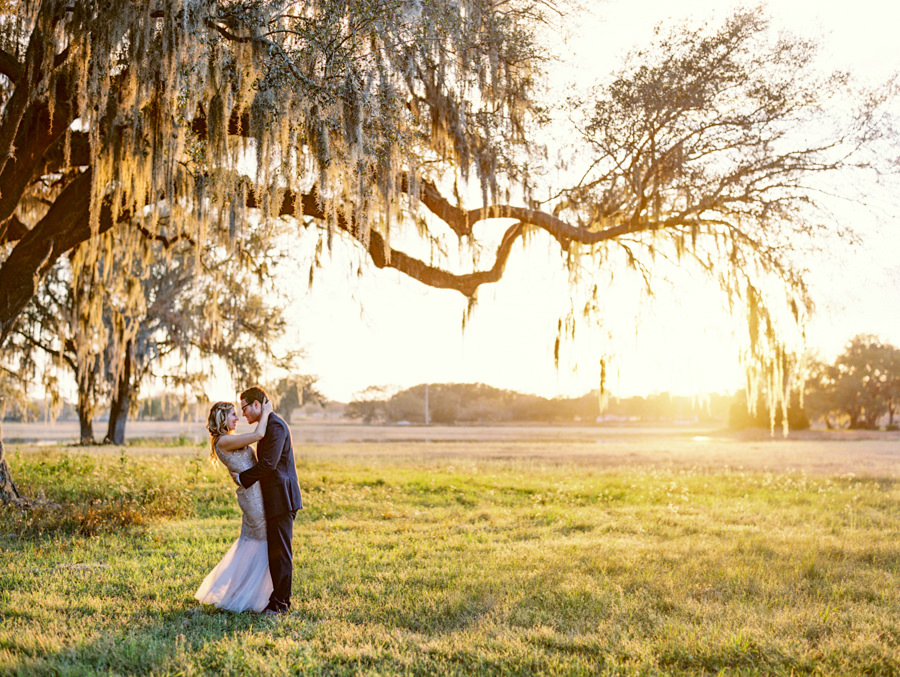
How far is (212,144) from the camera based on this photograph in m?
8.09

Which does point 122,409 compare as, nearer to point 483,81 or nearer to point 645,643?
point 483,81

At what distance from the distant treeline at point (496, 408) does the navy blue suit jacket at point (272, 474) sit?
91.5m

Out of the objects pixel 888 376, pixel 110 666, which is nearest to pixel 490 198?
pixel 110 666

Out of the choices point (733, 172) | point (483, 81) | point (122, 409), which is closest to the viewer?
point (483, 81)

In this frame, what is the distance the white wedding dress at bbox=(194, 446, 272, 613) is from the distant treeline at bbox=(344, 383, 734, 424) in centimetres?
9143

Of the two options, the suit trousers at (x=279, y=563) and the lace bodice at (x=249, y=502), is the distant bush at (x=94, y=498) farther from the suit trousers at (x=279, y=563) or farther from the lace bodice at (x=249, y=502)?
the suit trousers at (x=279, y=563)

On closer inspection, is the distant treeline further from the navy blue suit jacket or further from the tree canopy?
the navy blue suit jacket

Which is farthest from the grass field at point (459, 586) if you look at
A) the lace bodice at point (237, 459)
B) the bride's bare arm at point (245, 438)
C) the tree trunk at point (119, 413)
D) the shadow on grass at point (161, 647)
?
the tree trunk at point (119, 413)

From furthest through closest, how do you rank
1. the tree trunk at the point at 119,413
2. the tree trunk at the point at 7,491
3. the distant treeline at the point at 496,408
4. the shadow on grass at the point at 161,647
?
1. the distant treeline at the point at 496,408
2. the tree trunk at the point at 119,413
3. the tree trunk at the point at 7,491
4. the shadow on grass at the point at 161,647

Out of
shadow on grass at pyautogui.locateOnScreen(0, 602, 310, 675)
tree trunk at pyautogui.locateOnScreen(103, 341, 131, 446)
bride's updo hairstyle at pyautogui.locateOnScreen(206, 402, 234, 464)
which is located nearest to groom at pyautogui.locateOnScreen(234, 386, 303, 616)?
bride's updo hairstyle at pyautogui.locateOnScreen(206, 402, 234, 464)

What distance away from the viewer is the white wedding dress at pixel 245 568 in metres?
5.30

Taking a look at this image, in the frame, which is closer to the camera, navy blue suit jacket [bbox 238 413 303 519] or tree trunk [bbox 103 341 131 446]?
navy blue suit jacket [bbox 238 413 303 519]

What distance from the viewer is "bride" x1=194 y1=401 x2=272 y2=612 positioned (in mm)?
5301

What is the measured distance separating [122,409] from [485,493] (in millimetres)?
17804
